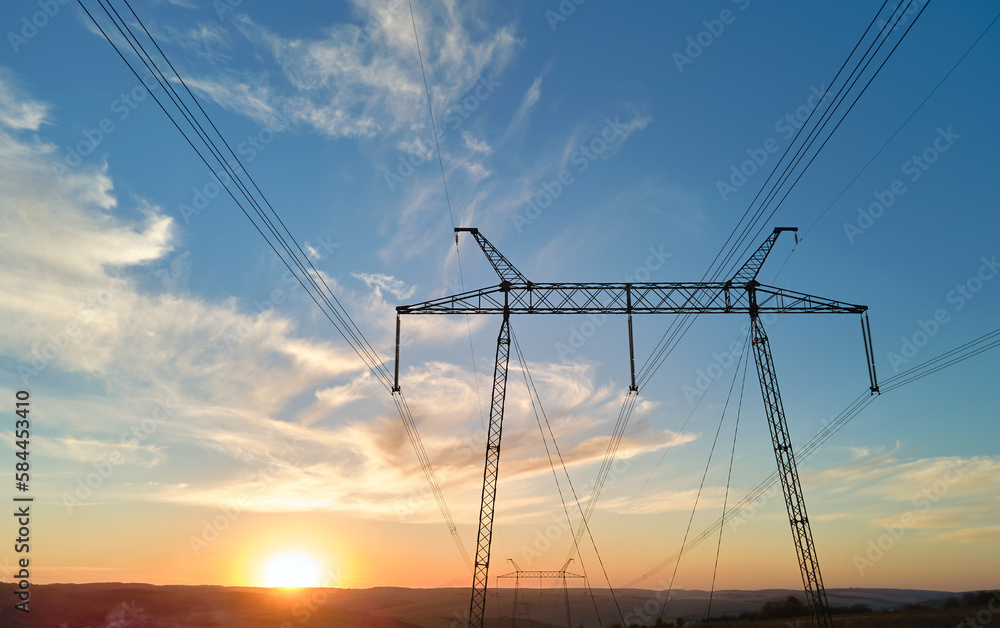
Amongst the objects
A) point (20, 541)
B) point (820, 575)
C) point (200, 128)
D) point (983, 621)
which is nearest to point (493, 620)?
point (983, 621)

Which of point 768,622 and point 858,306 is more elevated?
point 858,306

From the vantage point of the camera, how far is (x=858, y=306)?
43.1 metres

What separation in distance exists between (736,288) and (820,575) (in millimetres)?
19093

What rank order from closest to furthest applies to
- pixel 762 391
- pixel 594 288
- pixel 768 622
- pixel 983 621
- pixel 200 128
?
Result: pixel 200 128 < pixel 594 288 < pixel 762 391 < pixel 983 621 < pixel 768 622

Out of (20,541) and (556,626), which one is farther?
(556,626)

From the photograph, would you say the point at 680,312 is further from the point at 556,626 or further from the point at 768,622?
the point at 556,626

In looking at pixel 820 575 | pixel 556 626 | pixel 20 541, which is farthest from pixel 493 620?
pixel 20 541

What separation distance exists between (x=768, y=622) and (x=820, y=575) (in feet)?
207

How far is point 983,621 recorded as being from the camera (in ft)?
218

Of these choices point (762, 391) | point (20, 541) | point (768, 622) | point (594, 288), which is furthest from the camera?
point (768, 622)

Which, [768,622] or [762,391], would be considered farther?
[768,622]

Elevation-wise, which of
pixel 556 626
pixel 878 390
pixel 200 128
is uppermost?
pixel 200 128

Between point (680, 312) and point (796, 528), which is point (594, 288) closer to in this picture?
point (680, 312)

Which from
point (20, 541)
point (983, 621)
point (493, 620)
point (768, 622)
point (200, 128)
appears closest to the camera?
point (200, 128)
